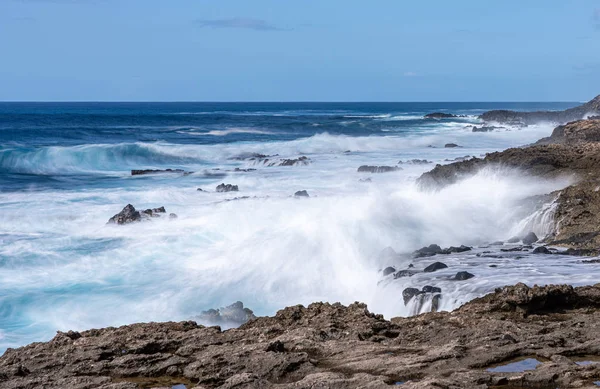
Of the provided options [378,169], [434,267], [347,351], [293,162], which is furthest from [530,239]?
[293,162]

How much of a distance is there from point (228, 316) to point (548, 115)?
71.7m

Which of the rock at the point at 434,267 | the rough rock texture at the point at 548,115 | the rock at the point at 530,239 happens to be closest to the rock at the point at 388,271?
the rock at the point at 434,267

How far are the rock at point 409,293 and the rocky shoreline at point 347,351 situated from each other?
2274 mm

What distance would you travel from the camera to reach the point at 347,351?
22.9ft

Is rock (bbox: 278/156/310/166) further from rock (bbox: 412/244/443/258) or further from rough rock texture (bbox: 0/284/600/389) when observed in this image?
rough rock texture (bbox: 0/284/600/389)

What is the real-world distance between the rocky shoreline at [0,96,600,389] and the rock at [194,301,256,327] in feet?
12.0

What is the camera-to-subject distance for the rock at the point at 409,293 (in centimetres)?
1105

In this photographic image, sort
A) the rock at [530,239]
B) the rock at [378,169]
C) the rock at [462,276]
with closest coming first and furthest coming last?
the rock at [462,276], the rock at [530,239], the rock at [378,169]

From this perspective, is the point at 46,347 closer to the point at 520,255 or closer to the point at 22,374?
the point at 22,374

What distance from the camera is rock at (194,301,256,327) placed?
11945mm

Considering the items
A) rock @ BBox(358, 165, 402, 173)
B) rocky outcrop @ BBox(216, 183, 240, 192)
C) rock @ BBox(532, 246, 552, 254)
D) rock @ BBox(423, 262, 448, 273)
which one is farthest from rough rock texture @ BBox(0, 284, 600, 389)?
rock @ BBox(358, 165, 402, 173)

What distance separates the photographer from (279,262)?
15.7 meters

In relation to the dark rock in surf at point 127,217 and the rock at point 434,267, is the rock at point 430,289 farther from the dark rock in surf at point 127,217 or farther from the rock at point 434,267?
Result: the dark rock in surf at point 127,217

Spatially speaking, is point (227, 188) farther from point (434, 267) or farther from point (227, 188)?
point (434, 267)
